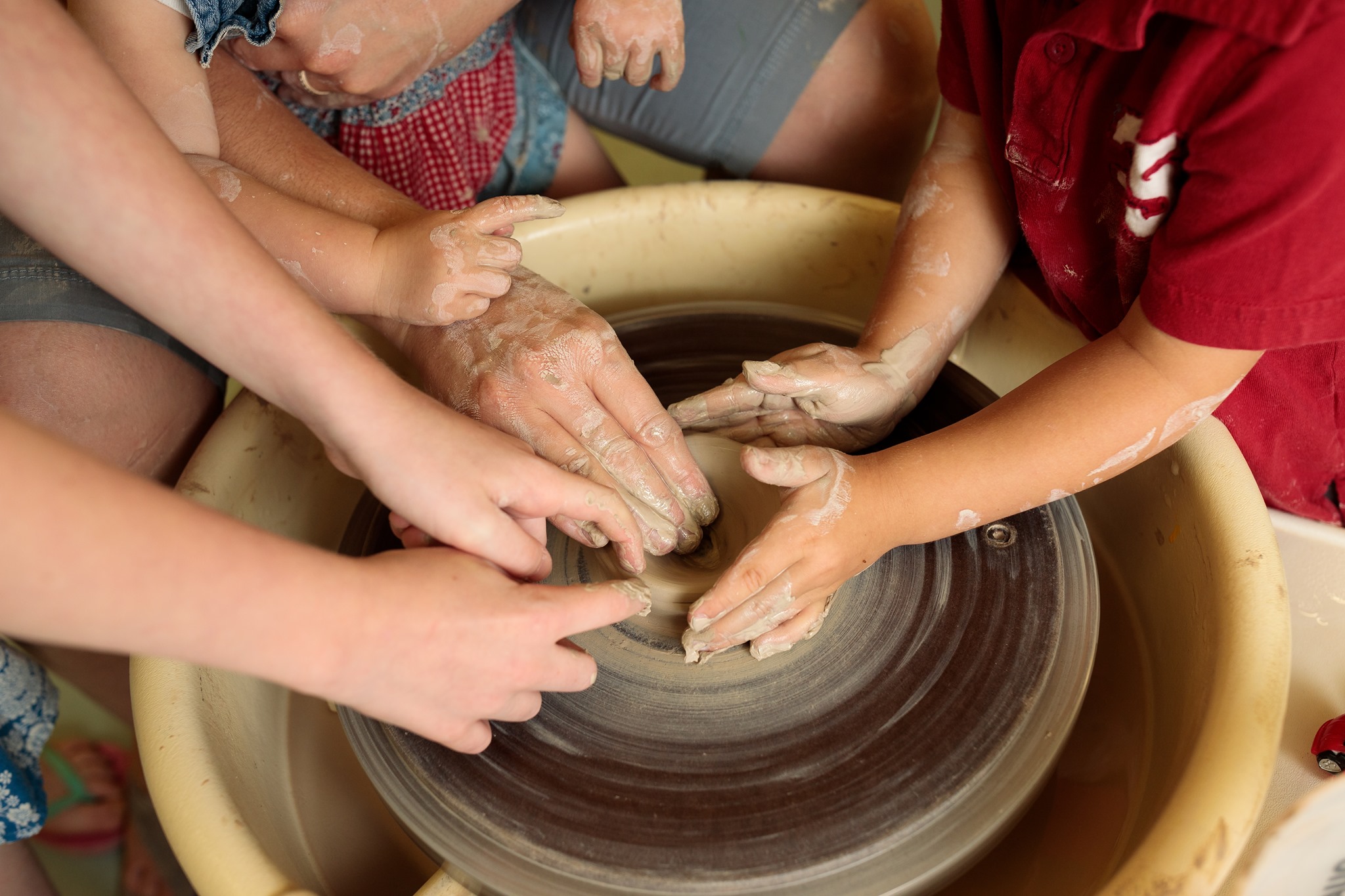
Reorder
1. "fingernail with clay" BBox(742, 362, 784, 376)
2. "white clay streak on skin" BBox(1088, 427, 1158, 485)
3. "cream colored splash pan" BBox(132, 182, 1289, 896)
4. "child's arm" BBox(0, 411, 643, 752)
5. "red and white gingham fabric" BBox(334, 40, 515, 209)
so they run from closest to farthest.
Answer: "child's arm" BBox(0, 411, 643, 752), "cream colored splash pan" BBox(132, 182, 1289, 896), "white clay streak on skin" BBox(1088, 427, 1158, 485), "fingernail with clay" BBox(742, 362, 784, 376), "red and white gingham fabric" BBox(334, 40, 515, 209)

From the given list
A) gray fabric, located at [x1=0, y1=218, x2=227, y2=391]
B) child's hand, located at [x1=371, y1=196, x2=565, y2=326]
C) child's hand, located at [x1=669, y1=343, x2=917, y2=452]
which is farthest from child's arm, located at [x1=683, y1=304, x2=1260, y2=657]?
gray fabric, located at [x1=0, y1=218, x2=227, y2=391]

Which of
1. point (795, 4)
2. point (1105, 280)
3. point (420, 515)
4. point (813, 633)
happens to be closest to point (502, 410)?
point (420, 515)

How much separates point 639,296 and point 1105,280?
0.75 meters

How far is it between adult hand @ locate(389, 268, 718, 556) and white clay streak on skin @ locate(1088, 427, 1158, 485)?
40cm

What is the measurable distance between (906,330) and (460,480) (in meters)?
0.62

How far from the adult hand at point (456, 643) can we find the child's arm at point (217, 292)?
0.07 metres

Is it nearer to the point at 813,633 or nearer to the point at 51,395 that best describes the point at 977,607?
the point at 813,633

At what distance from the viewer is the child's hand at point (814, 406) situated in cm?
108

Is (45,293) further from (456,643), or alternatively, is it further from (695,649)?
(695,649)

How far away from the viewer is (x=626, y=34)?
4.18 feet

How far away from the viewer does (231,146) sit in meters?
1.27

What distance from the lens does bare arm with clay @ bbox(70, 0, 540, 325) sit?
1.05 m

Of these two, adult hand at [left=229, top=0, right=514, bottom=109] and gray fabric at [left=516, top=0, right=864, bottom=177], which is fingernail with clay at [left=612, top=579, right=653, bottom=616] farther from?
gray fabric at [left=516, top=0, right=864, bottom=177]

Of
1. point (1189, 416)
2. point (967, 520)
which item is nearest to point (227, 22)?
point (967, 520)
